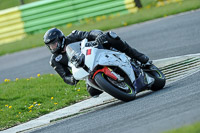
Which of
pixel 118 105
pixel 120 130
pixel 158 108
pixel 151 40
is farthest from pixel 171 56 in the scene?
pixel 120 130

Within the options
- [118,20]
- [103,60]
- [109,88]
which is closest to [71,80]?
[103,60]

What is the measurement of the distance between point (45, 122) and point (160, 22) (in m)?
8.84

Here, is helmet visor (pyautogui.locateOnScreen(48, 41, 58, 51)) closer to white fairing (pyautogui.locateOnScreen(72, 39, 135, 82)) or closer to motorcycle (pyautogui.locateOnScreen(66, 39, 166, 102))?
motorcycle (pyautogui.locateOnScreen(66, 39, 166, 102))

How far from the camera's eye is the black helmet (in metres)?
8.59

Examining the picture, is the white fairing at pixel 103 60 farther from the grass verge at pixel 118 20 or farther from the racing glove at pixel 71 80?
the grass verge at pixel 118 20

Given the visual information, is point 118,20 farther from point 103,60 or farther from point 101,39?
point 103,60

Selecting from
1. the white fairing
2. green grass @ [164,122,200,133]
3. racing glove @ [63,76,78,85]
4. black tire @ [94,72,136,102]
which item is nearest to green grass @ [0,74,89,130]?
racing glove @ [63,76,78,85]

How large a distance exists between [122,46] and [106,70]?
0.84 meters

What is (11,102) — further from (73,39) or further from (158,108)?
(158,108)

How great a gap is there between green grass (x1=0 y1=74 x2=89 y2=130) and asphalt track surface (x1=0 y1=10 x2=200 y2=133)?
146cm

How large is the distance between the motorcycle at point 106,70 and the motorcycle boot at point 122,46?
0.18 m

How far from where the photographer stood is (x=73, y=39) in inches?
348

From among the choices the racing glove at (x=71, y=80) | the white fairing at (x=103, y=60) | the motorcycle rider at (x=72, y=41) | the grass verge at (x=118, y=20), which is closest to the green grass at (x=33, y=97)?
the racing glove at (x=71, y=80)

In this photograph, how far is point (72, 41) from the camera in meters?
8.82
